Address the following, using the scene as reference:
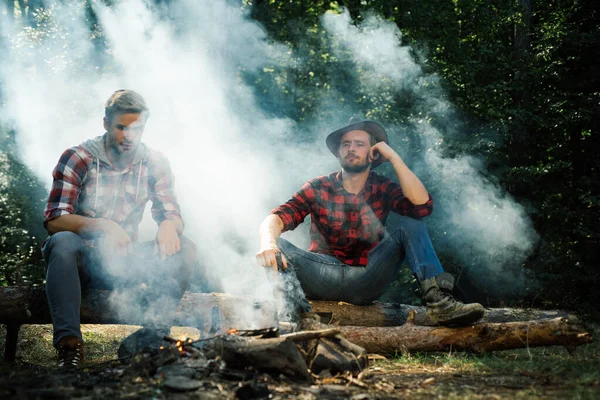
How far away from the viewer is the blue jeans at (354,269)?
155 inches

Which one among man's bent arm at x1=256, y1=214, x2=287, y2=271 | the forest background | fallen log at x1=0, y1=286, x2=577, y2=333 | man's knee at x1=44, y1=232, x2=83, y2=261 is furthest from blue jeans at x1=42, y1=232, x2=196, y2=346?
the forest background

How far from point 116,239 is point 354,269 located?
180cm

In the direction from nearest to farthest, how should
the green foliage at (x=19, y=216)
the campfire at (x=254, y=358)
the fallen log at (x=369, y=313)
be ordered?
the campfire at (x=254, y=358), the fallen log at (x=369, y=313), the green foliage at (x=19, y=216)

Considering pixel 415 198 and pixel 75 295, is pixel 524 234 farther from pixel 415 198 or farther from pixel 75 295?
pixel 75 295

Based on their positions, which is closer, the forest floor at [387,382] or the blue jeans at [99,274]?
the forest floor at [387,382]

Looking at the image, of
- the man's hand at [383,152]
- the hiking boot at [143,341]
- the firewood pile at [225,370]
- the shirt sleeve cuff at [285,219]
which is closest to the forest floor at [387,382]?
the firewood pile at [225,370]

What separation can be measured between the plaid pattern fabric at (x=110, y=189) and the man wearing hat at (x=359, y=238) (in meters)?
0.83

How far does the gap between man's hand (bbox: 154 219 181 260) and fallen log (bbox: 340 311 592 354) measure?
4.40ft

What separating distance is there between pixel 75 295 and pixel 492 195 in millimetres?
5651

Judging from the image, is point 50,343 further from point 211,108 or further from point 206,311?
point 211,108

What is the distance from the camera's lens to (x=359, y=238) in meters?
4.24

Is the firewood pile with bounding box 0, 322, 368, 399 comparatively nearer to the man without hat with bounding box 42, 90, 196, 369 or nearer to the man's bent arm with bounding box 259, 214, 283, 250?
the man without hat with bounding box 42, 90, 196, 369

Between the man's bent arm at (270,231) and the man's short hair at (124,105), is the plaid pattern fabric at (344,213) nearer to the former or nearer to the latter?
the man's bent arm at (270,231)

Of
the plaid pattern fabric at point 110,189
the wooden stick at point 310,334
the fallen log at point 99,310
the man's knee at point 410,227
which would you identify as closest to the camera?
the wooden stick at point 310,334
